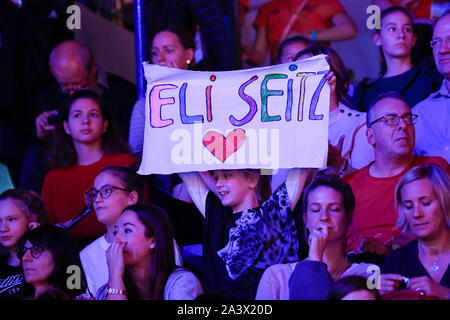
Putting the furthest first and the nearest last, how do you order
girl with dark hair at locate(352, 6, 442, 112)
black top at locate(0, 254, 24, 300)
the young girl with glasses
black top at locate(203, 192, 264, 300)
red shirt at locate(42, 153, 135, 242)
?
red shirt at locate(42, 153, 135, 242), girl with dark hair at locate(352, 6, 442, 112), black top at locate(0, 254, 24, 300), the young girl with glasses, black top at locate(203, 192, 264, 300)

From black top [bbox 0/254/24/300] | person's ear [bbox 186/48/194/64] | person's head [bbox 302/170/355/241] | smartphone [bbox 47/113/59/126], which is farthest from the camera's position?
person's ear [bbox 186/48/194/64]

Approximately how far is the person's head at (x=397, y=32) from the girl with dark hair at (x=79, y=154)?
1.63 metres

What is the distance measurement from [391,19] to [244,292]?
1846 mm

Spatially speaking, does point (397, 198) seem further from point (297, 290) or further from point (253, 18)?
point (253, 18)

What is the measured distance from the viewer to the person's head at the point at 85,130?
5203 mm

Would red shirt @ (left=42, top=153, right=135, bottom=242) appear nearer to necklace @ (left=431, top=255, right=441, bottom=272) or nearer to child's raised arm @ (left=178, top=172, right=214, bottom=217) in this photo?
child's raised arm @ (left=178, top=172, right=214, bottom=217)

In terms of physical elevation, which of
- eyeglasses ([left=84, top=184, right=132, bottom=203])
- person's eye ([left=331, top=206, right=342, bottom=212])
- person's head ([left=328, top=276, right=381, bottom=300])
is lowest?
person's head ([left=328, top=276, right=381, bottom=300])

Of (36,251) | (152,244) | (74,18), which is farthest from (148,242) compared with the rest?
(74,18)

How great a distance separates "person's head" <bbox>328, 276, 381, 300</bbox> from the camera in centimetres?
413

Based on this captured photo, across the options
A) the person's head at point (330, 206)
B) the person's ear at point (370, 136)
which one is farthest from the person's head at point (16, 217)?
the person's ear at point (370, 136)

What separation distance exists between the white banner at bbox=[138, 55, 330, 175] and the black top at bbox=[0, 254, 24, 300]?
882 millimetres

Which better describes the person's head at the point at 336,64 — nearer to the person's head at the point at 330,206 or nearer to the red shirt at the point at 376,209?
the red shirt at the point at 376,209

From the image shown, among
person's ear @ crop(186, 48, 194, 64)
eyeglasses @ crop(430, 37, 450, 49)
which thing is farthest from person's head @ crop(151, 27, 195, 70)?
eyeglasses @ crop(430, 37, 450, 49)

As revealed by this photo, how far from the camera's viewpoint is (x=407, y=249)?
423cm
